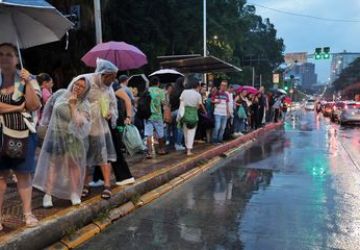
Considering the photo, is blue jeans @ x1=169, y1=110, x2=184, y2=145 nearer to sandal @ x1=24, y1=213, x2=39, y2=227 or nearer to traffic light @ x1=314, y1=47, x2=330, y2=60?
sandal @ x1=24, y1=213, x2=39, y2=227

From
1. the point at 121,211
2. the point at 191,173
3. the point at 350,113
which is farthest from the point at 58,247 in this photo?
the point at 350,113

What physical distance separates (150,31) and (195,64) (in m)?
12.5

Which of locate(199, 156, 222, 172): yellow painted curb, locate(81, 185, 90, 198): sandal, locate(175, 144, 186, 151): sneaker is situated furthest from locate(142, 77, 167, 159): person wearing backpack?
locate(81, 185, 90, 198): sandal

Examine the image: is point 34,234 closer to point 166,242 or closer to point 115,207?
point 166,242

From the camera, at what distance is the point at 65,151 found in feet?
19.8

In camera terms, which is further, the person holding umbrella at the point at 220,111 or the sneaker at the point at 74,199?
the person holding umbrella at the point at 220,111

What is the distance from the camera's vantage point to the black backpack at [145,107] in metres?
10.3

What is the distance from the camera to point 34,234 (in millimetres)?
5055

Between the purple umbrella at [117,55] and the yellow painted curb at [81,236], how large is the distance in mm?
5733

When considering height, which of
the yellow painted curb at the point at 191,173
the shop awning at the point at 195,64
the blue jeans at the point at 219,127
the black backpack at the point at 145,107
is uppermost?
the shop awning at the point at 195,64

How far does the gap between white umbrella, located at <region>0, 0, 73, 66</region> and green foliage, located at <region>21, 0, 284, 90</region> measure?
15929 millimetres

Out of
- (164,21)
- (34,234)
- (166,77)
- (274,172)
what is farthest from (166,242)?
(164,21)

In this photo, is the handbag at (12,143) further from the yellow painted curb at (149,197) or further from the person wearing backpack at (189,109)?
the person wearing backpack at (189,109)

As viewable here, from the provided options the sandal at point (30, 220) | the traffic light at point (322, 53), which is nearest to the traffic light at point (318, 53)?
the traffic light at point (322, 53)
